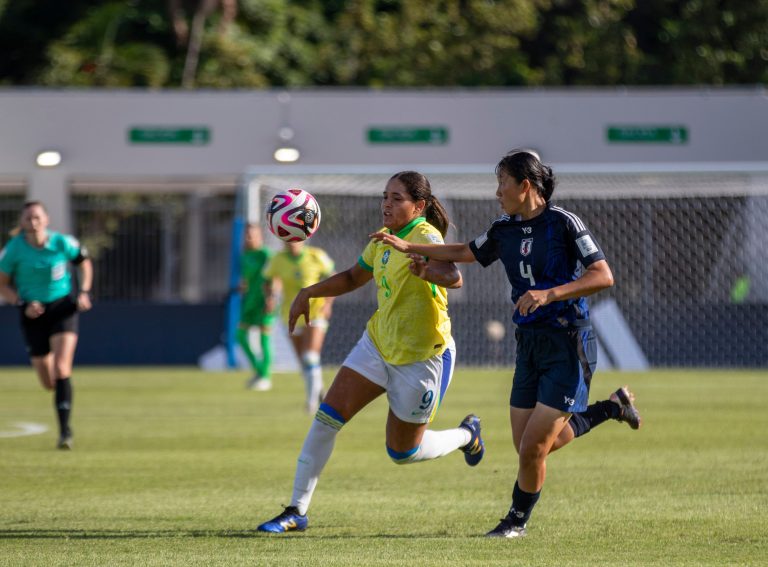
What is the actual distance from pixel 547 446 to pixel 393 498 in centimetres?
227

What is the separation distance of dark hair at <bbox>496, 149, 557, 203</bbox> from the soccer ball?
1364 millimetres

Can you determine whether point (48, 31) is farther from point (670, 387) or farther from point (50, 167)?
point (670, 387)

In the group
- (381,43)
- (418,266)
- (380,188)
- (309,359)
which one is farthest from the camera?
(381,43)

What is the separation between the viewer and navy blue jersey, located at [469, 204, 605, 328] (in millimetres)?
7488

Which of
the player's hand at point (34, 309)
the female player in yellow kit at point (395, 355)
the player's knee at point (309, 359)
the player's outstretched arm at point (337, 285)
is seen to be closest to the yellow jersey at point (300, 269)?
the player's knee at point (309, 359)

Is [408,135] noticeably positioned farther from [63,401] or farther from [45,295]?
[63,401]

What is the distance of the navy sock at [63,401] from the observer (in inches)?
506

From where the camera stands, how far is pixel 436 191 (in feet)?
86.8

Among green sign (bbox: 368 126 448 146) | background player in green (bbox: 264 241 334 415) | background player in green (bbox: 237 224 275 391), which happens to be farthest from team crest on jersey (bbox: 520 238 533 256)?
green sign (bbox: 368 126 448 146)

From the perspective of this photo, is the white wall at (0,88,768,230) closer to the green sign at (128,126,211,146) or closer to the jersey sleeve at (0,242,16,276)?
the green sign at (128,126,211,146)

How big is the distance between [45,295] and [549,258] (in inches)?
265

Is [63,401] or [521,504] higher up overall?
[521,504]

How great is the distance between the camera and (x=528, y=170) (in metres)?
7.56

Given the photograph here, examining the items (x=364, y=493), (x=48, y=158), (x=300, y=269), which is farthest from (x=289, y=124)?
(x=364, y=493)
